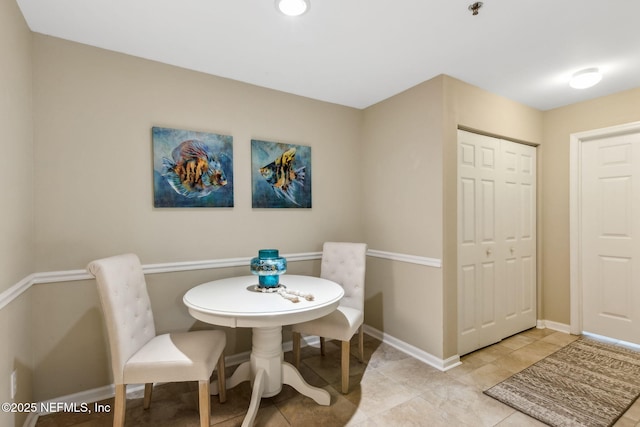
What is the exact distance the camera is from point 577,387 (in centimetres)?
222

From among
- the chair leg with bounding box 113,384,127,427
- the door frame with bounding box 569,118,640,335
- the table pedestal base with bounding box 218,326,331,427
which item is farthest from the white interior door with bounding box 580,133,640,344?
the chair leg with bounding box 113,384,127,427

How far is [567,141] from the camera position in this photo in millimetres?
3229

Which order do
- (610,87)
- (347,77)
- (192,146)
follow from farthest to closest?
(610,87), (347,77), (192,146)

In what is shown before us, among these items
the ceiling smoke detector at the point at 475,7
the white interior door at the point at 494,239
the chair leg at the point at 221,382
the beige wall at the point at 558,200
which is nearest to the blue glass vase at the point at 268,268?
the chair leg at the point at 221,382

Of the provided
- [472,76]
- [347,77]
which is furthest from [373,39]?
[472,76]

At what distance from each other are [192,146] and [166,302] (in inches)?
48.1

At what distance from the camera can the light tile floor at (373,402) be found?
1886mm

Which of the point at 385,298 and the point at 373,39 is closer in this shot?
the point at 373,39

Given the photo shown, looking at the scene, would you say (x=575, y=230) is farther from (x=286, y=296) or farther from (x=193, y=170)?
(x=193, y=170)

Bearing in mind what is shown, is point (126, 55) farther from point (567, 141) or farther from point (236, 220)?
point (567, 141)

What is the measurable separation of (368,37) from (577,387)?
9.40ft

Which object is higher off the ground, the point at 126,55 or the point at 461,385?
the point at 126,55

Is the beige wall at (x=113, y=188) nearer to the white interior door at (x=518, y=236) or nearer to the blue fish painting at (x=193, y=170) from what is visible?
the blue fish painting at (x=193, y=170)

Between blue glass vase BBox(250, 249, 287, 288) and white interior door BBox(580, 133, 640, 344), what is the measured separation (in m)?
3.18
